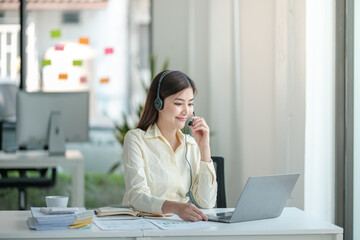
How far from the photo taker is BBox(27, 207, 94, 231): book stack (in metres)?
2.18

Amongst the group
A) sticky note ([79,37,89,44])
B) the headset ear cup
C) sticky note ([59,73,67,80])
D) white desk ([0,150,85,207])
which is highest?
sticky note ([79,37,89,44])

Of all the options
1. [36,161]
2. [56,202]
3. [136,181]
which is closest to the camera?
[56,202]

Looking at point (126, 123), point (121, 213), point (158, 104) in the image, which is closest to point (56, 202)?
point (121, 213)

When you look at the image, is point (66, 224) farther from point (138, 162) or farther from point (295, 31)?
point (295, 31)

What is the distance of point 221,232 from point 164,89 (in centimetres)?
84

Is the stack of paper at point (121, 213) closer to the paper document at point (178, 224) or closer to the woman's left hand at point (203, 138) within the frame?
the paper document at point (178, 224)

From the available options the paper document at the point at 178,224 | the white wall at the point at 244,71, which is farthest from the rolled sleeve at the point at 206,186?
the white wall at the point at 244,71

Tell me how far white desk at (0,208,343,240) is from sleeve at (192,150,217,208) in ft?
1.37

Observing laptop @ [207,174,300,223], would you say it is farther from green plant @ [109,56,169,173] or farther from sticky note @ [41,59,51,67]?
sticky note @ [41,59,51,67]

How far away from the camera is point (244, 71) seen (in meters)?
4.97

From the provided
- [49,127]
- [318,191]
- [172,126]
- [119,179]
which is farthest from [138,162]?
[119,179]

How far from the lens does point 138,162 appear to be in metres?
2.68

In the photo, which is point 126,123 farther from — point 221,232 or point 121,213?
point 221,232

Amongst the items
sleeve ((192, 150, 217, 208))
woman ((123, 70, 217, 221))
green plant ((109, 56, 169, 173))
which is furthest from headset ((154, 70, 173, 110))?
green plant ((109, 56, 169, 173))
